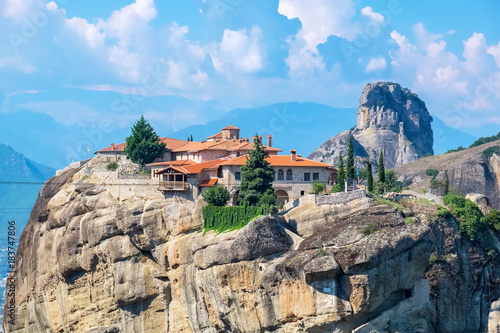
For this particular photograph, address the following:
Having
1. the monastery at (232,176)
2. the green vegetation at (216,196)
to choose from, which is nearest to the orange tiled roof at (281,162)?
the monastery at (232,176)

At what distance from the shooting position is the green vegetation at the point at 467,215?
61906 millimetres

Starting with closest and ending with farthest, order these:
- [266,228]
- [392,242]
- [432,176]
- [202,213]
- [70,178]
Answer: [392,242] < [266,228] < [202,213] < [70,178] < [432,176]

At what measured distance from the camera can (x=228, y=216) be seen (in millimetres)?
63406

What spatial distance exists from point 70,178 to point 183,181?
20784 mm

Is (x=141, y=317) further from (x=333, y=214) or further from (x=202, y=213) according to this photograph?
(x=333, y=214)

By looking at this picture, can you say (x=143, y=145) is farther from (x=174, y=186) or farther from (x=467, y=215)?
(x=467, y=215)

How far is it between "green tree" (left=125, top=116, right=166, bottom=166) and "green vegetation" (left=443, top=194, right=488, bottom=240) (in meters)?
29.4

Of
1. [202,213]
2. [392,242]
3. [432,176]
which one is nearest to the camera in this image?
[392,242]

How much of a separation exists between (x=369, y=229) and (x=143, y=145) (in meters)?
29.7

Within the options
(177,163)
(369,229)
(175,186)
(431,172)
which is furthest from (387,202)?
(431,172)

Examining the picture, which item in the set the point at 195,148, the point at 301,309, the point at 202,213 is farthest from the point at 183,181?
the point at 301,309

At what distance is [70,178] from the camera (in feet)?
278

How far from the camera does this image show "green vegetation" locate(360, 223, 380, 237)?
56844mm

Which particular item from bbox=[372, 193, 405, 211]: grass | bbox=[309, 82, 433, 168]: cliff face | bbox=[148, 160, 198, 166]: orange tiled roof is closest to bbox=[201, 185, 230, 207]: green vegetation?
bbox=[148, 160, 198, 166]: orange tiled roof
